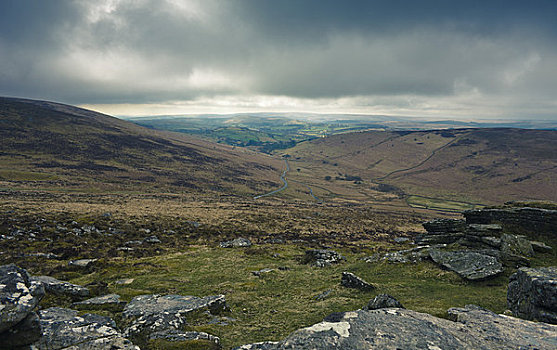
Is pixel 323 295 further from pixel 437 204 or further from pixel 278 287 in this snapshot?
pixel 437 204

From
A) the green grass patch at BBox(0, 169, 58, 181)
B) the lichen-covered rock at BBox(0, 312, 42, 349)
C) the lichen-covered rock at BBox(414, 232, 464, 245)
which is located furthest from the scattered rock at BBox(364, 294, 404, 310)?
the green grass patch at BBox(0, 169, 58, 181)

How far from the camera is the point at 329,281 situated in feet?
86.3

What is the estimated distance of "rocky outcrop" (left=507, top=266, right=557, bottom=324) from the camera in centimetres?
1224

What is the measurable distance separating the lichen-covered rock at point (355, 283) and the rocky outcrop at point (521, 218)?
795 inches

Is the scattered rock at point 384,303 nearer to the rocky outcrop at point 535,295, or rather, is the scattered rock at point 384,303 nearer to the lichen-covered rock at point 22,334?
the rocky outcrop at point 535,295

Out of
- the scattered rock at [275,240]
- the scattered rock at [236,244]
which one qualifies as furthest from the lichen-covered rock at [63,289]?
the scattered rock at [275,240]

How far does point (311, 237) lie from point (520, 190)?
225 m

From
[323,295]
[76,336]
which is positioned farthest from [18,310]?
[323,295]

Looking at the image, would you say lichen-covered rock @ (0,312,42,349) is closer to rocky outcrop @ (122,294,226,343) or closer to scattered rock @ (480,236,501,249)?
rocky outcrop @ (122,294,226,343)

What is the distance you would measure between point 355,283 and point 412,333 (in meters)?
13.9

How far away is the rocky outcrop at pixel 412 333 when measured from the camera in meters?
8.39

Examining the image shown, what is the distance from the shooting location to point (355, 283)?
22312mm

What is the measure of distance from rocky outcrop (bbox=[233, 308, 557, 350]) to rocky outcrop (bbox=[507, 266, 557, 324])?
11.0 ft

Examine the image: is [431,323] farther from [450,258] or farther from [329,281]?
[450,258]
